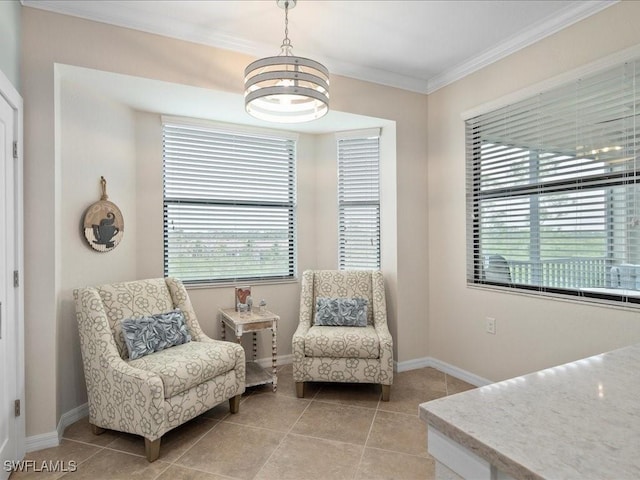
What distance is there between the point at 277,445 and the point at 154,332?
1.14 meters

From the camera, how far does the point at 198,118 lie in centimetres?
343

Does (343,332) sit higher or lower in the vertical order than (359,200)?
lower

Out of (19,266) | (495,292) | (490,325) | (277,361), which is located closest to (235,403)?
(277,361)

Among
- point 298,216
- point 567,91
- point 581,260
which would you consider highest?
point 567,91

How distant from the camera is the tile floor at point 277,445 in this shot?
2.04 metres

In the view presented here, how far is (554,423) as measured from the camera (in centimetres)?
81

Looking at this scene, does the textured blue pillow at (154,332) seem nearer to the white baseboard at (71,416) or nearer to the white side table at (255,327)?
the white side table at (255,327)

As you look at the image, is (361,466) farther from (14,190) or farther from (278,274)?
(14,190)

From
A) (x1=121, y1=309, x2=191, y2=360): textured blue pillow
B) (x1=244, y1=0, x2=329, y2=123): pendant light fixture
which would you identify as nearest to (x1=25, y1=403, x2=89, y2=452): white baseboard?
(x1=121, y1=309, x2=191, y2=360): textured blue pillow

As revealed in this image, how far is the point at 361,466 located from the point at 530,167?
2.37 meters

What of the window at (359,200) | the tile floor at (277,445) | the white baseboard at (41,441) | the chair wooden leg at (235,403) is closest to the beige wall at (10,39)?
the white baseboard at (41,441)

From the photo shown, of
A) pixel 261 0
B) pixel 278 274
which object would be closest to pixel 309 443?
pixel 278 274

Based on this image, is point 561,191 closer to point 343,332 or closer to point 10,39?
point 343,332

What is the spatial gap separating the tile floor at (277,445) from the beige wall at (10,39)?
88.2 inches
